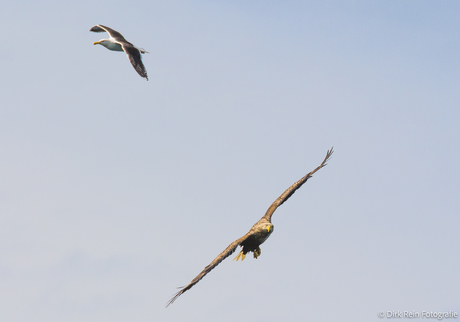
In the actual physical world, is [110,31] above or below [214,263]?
above

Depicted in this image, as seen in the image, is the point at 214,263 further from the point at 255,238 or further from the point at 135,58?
the point at 135,58

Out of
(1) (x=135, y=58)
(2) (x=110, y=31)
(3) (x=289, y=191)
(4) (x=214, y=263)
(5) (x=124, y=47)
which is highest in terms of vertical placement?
(2) (x=110, y=31)

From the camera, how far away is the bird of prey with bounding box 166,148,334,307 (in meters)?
24.0

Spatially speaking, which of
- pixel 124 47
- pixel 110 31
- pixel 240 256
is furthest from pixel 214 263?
pixel 110 31

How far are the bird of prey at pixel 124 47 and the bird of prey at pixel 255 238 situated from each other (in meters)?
7.21

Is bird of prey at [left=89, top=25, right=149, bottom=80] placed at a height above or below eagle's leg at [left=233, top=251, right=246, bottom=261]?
above

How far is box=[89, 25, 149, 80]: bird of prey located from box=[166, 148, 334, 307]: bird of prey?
7.21 m

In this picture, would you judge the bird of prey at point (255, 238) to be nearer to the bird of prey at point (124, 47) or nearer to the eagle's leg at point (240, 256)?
the eagle's leg at point (240, 256)

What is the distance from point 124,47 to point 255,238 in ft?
31.3

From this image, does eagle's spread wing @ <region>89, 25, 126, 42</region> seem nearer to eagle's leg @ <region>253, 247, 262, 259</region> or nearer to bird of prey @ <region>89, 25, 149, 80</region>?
bird of prey @ <region>89, 25, 149, 80</region>

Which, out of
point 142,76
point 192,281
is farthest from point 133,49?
point 192,281

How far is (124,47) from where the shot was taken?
99.3ft

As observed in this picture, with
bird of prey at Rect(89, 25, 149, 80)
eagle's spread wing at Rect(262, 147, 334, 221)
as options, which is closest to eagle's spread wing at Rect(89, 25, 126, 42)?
bird of prey at Rect(89, 25, 149, 80)

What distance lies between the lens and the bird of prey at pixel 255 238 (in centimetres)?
2402
